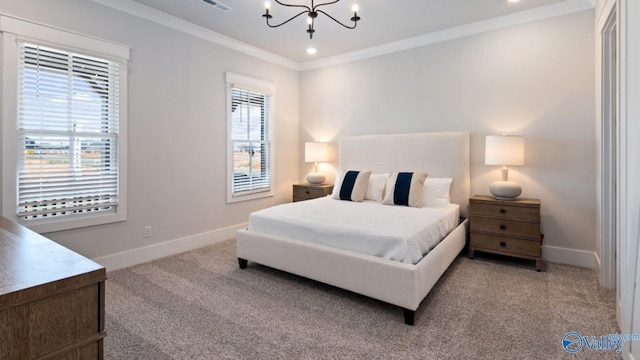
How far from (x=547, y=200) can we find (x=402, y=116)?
1999 millimetres

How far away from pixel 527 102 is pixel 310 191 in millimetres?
3011

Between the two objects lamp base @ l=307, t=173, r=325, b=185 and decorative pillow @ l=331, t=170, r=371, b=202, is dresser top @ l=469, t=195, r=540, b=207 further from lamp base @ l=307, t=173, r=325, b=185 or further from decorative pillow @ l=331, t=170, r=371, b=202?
lamp base @ l=307, t=173, r=325, b=185

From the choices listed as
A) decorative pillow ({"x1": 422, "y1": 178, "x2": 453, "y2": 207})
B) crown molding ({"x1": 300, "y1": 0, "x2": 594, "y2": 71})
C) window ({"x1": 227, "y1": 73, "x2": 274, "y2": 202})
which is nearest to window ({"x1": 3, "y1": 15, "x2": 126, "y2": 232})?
window ({"x1": 227, "y1": 73, "x2": 274, "y2": 202})

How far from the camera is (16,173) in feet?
8.67

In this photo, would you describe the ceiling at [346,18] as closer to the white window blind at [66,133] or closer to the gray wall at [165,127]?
the gray wall at [165,127]

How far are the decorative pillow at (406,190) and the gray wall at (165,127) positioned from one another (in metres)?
2.18

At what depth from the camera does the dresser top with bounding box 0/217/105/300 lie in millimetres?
822

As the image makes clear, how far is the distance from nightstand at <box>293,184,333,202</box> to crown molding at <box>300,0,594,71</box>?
6.59ft

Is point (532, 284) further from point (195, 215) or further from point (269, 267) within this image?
point (195, 215)

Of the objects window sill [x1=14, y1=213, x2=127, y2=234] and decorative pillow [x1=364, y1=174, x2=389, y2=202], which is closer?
window sill [x1=14, y1=213, x2=127, y2=234]

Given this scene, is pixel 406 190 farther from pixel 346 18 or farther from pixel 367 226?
pixel 346 18

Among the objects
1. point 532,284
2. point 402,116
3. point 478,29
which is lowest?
point 532,284

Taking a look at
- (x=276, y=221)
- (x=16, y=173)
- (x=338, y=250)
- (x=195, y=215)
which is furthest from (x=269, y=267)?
(x=16, y=173)

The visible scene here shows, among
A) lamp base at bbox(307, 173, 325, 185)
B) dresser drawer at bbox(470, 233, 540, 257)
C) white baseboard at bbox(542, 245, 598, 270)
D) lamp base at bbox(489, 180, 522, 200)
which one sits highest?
lamp base at bbox(307, 173, 325, 185)
